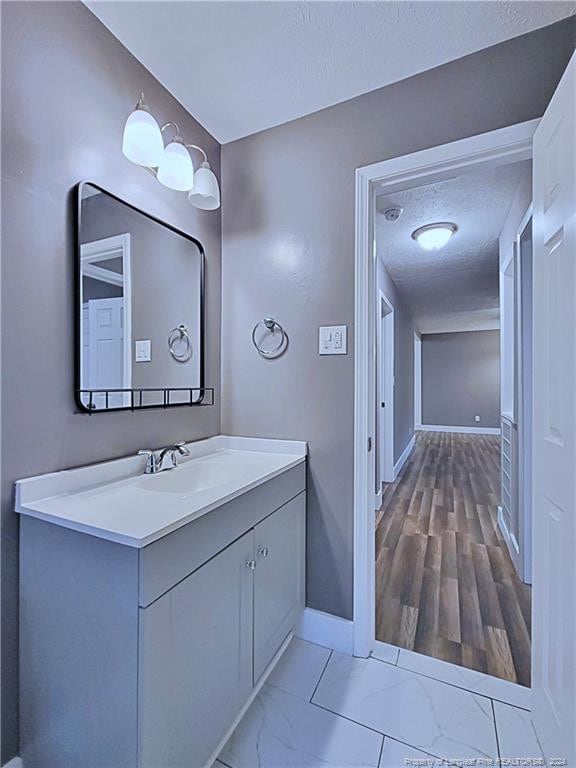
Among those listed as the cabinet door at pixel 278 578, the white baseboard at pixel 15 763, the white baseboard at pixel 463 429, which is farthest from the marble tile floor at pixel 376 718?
the white baseboard at pixel 463 429

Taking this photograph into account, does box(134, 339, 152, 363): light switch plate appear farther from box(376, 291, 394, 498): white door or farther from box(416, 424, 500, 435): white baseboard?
box(416, 424, 500, 435): white baseboard

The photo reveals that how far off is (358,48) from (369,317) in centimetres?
98

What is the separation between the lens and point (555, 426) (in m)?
1.07

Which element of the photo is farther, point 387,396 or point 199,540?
point 387,396

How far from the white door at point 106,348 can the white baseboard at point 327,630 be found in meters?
1.24

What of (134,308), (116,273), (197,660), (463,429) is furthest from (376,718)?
(463,429)

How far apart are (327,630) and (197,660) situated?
82 centimetres

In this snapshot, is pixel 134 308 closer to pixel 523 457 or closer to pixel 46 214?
pixel 46 214

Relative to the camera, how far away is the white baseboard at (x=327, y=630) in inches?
60.6

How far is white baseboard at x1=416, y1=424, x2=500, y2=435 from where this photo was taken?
8.15 meters

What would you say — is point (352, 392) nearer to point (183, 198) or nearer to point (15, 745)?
point (183, 198)

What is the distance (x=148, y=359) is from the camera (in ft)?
4.85

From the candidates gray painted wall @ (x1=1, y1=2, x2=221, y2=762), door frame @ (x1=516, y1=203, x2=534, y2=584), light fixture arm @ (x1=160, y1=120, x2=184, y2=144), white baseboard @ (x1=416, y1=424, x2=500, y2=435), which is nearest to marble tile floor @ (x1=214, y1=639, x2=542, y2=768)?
gray painted wall @ (x1=1, y1=2, x2=221, y2=762)

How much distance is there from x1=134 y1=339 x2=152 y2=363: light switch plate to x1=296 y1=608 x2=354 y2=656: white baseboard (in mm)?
1308
